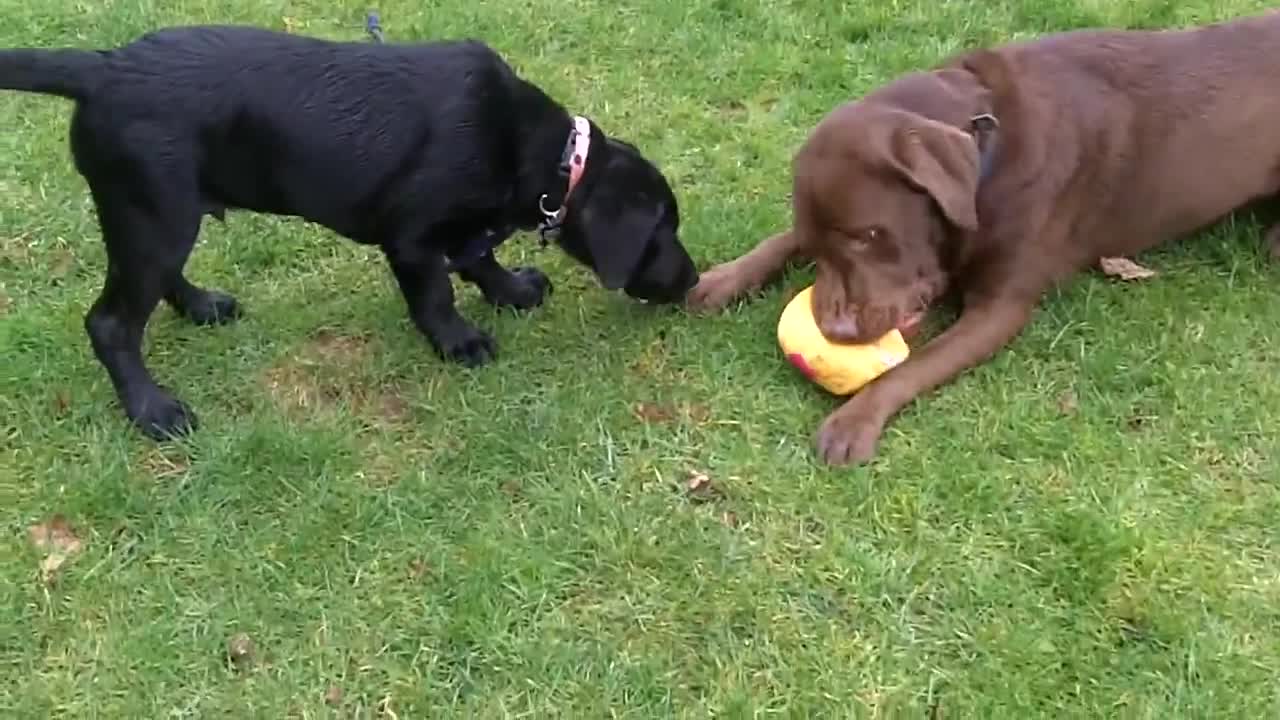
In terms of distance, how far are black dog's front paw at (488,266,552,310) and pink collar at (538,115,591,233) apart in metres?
0.43

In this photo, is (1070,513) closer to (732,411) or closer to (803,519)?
(803,519)

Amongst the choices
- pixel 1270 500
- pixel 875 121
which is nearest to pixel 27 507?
pixel 875 121

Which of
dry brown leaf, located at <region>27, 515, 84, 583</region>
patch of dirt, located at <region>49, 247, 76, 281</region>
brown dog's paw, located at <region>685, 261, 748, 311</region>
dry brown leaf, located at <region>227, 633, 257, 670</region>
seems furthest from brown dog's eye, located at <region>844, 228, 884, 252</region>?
patch of dirt, located at <region>49, 247, 76, 281</region>

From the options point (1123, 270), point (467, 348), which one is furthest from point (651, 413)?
point (1123, 270)

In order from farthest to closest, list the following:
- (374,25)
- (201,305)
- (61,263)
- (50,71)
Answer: (374,25) < (61,263) < (201,305) < (50,71)

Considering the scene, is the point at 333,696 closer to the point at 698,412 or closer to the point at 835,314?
the point at 698,412

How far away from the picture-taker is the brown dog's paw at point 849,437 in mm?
3477

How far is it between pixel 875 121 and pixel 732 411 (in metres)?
0.87

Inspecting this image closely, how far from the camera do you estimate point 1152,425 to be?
3.61 metres

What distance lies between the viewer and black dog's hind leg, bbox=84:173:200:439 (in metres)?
3.39

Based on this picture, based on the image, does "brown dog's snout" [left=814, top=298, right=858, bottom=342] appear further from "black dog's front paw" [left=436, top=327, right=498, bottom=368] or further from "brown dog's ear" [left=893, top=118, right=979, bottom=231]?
"black dog's front paw" [left=436, top=327, right=498, bottom=368]

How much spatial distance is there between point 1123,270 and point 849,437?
121 centimetres

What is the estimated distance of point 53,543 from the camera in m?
3.37

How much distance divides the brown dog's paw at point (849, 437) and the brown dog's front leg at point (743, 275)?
25.3 inches
